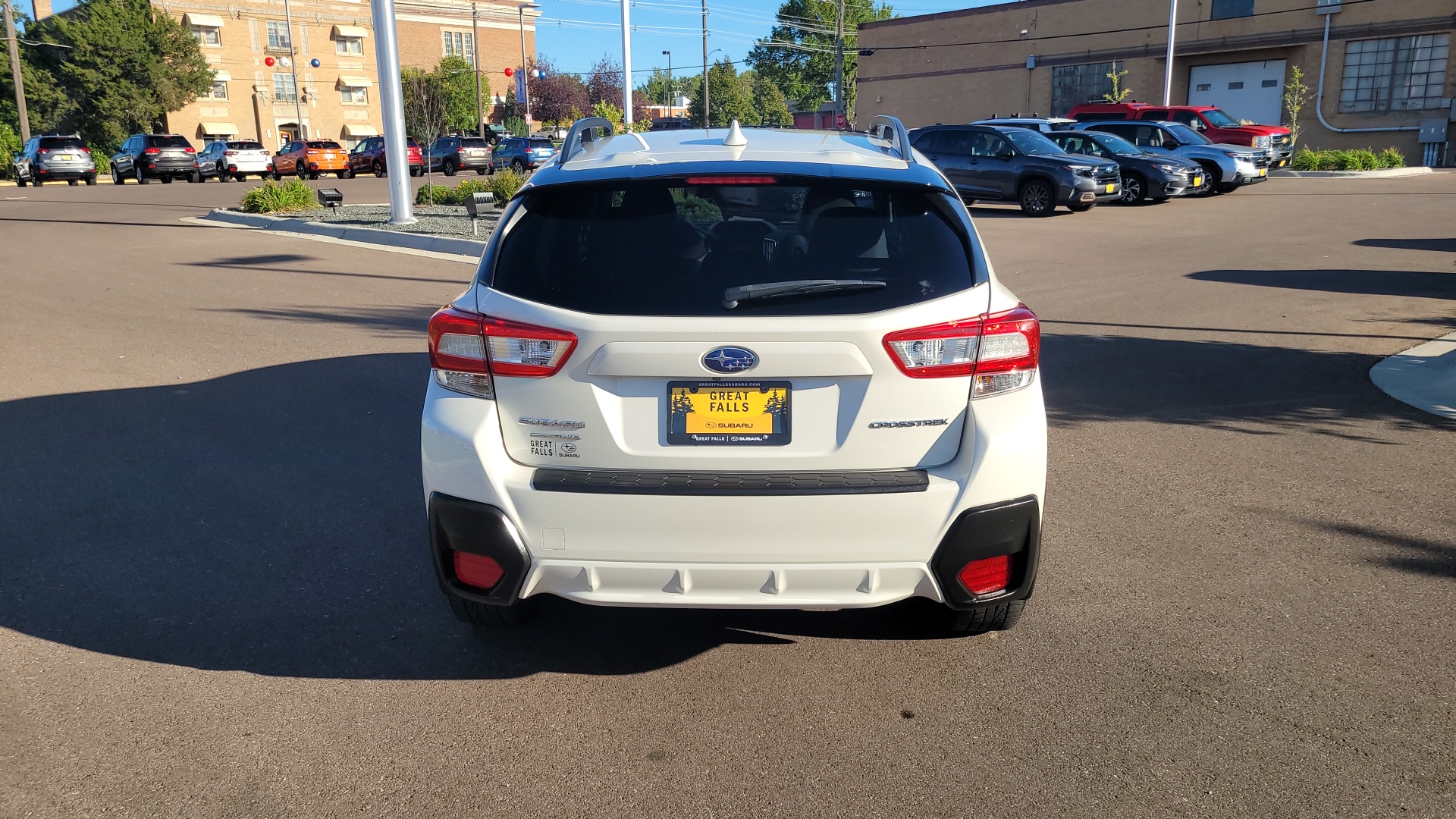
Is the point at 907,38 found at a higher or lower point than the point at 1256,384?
higher

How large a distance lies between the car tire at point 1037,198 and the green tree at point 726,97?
96.3 m

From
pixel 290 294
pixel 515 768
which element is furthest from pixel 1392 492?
pixel 290 294

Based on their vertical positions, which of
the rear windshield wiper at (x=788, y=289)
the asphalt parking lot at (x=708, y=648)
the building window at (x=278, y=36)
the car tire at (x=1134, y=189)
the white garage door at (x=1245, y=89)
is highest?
the building window at (x=278, y=36)

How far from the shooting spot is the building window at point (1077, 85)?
50.4 meters

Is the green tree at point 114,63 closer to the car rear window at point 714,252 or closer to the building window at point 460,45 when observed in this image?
the building window at point 460,45

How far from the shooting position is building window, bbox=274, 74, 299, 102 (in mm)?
71812

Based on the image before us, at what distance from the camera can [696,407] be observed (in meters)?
3.37

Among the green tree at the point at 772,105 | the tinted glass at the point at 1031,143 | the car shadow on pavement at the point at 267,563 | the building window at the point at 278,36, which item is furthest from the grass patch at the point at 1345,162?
the green tree at the point at 772,105

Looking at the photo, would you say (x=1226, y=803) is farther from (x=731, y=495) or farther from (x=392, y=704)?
(x=392, y=704)

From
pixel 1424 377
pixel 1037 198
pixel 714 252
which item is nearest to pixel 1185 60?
pixel 1037 198

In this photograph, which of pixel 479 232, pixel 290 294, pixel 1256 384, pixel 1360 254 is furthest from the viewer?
pixel 479 232

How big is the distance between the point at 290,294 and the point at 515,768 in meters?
10.4

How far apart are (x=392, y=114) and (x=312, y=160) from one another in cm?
2631

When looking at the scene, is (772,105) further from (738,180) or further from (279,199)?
(738,180)
